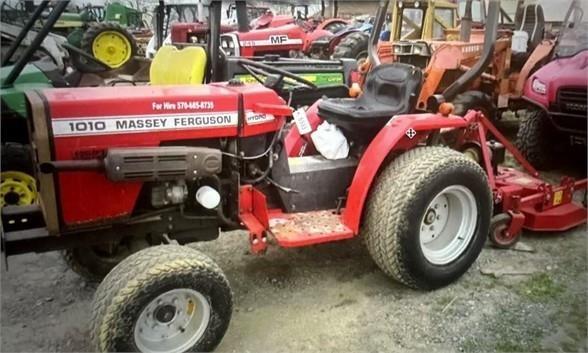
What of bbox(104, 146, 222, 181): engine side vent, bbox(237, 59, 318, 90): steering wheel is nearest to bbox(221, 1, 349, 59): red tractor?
bbox(237, 59, 318, 90): steering wheel

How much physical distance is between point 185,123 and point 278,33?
5.51 metres

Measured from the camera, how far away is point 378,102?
10.4 ft

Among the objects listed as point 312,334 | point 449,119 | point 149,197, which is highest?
point 449,119

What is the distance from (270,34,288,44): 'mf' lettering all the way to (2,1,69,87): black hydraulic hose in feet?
13.8

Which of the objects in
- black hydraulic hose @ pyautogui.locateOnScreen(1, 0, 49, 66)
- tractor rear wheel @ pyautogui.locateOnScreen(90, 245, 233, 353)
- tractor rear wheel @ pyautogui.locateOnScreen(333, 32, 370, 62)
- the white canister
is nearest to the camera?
tractor rear wheel @ pyautogui.locateOnScreen(90, 245, 233, 353)

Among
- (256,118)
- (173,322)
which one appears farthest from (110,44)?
(173,322)

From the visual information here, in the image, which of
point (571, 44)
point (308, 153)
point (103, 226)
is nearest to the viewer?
point (103, 226)

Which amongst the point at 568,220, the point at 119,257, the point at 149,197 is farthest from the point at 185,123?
the point at 568,220

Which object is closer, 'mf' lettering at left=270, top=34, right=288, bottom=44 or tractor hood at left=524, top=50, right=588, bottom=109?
tractor hood at left=524, top=50, right=588, bottom=109

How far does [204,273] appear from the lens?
215 centimetres

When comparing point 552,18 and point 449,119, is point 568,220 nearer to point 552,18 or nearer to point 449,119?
point 449,119

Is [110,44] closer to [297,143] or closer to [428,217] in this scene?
[297,143]

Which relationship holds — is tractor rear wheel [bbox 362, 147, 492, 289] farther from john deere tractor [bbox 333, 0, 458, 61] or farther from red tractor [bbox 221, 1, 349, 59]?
red tractor [bbox 221, 1, 349, 59]

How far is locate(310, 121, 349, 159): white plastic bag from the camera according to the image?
3.00m
